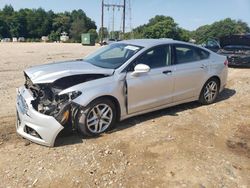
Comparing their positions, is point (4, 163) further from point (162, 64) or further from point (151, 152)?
point (162, 64)

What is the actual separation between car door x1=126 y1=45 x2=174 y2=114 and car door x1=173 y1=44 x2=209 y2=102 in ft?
0.63

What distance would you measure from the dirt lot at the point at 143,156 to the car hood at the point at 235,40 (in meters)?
8.82

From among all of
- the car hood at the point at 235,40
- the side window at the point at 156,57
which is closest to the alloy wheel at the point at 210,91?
the side window at the point at 156,57

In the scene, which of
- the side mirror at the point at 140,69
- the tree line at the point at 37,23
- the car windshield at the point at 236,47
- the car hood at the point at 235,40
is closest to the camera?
the side mirror at the point at 140,69

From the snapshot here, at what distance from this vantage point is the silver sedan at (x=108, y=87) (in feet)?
14.7

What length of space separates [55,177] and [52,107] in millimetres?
1138

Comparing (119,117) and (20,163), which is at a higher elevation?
(119,117)

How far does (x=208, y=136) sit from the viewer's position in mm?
5059

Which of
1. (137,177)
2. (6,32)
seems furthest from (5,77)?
(6,32)

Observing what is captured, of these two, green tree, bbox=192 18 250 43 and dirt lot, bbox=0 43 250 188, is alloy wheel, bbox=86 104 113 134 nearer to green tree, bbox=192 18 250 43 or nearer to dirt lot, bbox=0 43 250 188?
dirt lot, bbox=0 43 250 188

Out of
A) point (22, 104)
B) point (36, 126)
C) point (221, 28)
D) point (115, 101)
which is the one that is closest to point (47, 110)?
point (36, 126)

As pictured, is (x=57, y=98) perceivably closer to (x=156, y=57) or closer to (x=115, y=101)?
(x=115, y=101)

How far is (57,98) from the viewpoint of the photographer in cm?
454

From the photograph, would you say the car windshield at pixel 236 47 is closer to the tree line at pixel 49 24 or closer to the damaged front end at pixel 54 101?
the damaged front end at pixel 54 101
